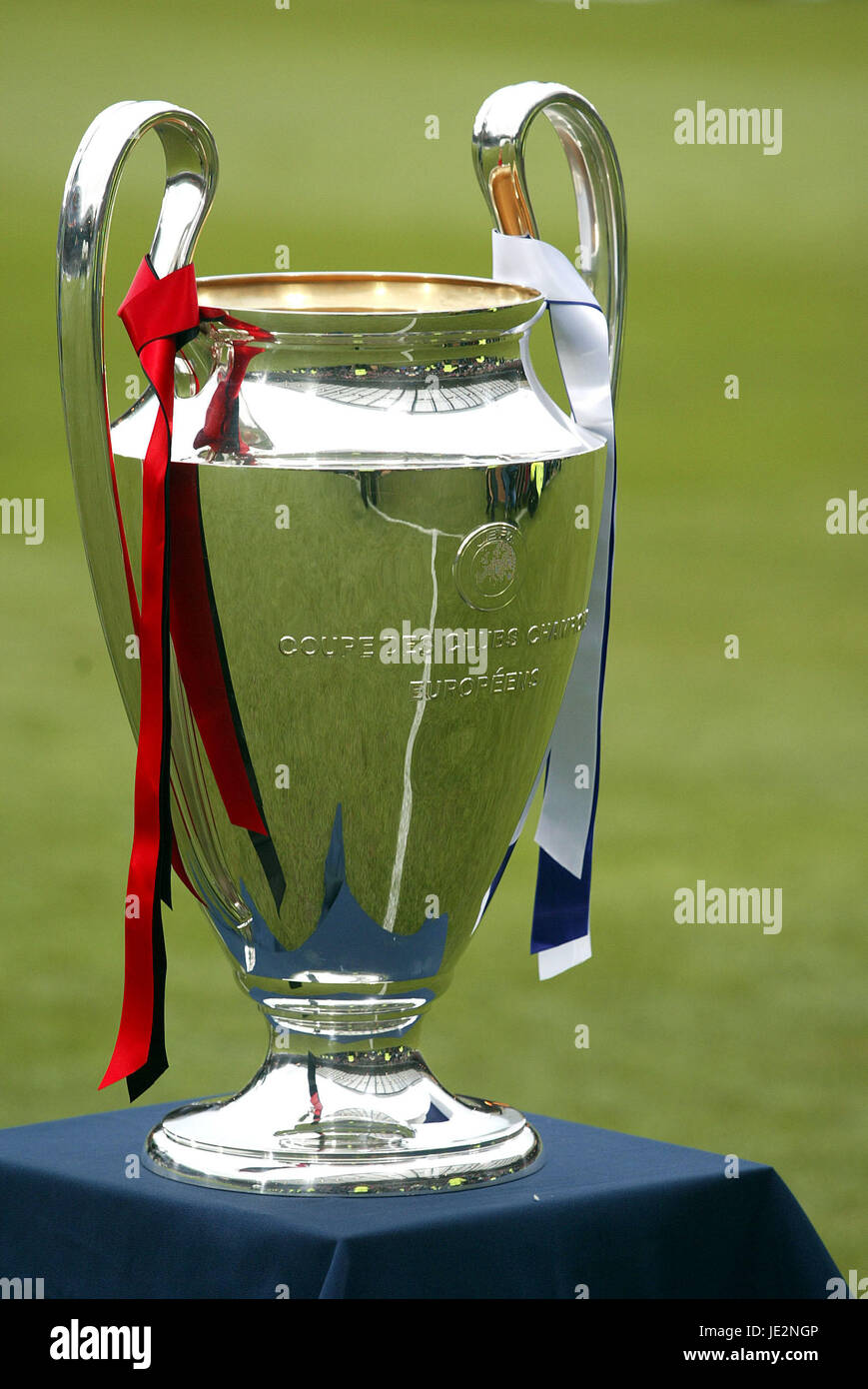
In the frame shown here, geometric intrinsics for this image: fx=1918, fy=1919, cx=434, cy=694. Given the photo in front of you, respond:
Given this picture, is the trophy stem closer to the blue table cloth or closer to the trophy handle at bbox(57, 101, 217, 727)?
the blue table cloth

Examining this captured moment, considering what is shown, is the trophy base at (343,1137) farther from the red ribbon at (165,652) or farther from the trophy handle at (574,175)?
the trophy handle at (574,175)

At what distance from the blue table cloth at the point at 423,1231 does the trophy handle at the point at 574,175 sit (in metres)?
0.64

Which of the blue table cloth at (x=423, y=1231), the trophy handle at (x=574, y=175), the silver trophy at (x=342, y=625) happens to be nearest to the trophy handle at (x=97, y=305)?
the silver trophy at (x=342, y=625)

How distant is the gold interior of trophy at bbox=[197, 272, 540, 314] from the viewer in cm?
154

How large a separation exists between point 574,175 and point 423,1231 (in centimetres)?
91

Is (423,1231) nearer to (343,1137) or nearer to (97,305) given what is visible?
(343,1137)

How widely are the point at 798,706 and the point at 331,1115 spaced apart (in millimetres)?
4714

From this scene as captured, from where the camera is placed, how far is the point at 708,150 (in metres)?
9.73

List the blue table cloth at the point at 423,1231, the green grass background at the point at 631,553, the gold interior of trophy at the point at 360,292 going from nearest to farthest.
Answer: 1. the blue table cloth at the point at 423,1231
2. the gold interior of trophy at the point at 360,292
3. the green grass background at the point at 631,553

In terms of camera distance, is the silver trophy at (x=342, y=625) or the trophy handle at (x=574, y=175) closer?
the silver trophy at (x=342, y=625)

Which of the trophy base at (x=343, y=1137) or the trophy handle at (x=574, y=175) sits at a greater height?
the trophy handle at (x=574, y=175)

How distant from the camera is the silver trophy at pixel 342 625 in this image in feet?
4.47

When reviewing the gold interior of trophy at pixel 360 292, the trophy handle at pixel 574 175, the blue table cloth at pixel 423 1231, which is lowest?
the blue table cloth at pixel 423 1231

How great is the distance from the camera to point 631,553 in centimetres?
734
